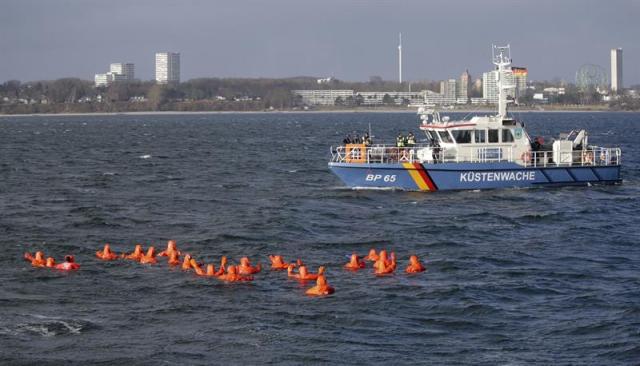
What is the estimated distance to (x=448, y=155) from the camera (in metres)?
57.2

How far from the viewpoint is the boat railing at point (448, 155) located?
187 feet

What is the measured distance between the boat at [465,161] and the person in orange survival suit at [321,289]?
23.3 meters

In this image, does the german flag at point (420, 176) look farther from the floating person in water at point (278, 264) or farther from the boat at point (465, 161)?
the floating person in water at point (278, 264)

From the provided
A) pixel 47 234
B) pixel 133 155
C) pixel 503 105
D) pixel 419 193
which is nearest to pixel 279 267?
pixel 47 234

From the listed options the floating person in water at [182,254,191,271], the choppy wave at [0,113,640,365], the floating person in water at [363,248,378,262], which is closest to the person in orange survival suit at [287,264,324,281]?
the choppy wave at [0,113,640,365]

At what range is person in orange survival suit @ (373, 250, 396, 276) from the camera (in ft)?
121

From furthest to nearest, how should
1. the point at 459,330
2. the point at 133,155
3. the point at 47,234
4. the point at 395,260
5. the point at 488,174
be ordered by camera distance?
the point at 133,155 < the point at 488,174 < the point at 47,234 < the point at 395,260 < the point at 459,330

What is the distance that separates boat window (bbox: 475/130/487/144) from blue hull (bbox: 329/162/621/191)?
1.31 m

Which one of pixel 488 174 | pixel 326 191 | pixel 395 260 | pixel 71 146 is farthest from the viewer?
pixel 71 146

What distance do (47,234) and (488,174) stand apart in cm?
2314

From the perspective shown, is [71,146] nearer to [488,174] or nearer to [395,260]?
[488,174]

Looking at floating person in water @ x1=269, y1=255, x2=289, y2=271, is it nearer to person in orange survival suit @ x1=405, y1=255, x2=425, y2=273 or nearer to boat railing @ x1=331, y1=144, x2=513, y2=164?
Result: person in orange survival suit @ x1=405, y1=255, x2=425, y2=273

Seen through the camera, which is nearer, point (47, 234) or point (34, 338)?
point (34, 338)

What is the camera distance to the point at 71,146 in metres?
120
